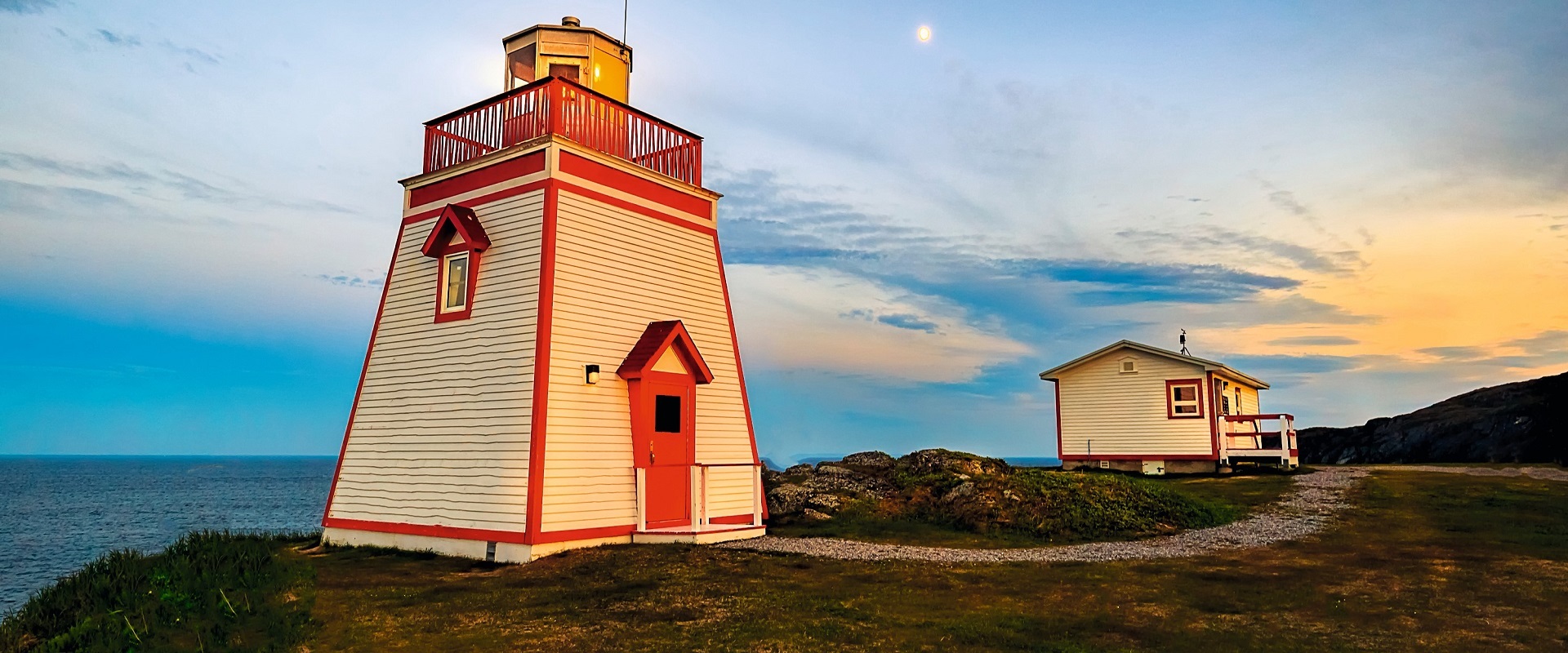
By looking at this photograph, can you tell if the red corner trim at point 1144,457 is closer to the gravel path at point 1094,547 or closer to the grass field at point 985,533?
the grass field at point 985,533

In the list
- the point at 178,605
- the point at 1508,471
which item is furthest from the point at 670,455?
the point at 1508,471

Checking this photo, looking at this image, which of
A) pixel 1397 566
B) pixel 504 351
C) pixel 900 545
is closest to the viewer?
pixel 1397 566

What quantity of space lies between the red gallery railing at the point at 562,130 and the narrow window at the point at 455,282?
79.0 inches

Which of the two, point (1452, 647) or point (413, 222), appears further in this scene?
point (413, 222)

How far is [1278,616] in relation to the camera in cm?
972

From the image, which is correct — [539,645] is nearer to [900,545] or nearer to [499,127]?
[900,545]

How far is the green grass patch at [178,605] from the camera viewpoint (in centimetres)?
879

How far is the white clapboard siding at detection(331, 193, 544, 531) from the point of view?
13688 mm

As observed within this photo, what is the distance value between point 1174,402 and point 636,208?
76.5 ft

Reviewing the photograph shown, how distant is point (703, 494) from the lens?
1555cm

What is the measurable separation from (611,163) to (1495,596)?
13987 millimetres

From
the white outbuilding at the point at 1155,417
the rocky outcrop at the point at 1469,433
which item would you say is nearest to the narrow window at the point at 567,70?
the white outbuilding at the point at 1155,417

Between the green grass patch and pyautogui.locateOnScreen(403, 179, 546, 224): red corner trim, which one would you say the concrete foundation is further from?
pyautogui.locateOnScreen(403, 179, 546, 224): red corner trim

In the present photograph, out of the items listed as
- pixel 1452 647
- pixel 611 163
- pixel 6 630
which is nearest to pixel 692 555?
pixel 611 163
